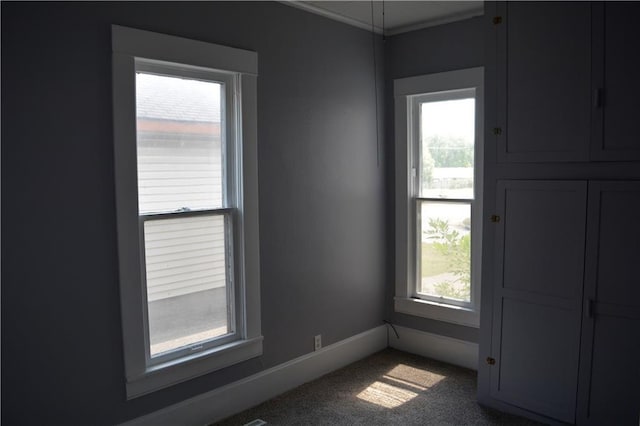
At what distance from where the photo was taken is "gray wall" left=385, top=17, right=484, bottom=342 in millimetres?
3758

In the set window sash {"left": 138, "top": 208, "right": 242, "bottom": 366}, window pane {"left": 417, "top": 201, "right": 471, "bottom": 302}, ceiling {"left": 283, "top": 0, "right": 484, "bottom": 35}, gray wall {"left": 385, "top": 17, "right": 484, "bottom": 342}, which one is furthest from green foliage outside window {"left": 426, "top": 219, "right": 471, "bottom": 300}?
window sash {"left": 138, "top": 208, "right": 242, "bottom": 366}

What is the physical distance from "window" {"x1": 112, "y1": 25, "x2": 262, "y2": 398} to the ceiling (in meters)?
0.75

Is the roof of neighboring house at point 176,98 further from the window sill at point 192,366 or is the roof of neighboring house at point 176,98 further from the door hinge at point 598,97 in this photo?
the door hinge at point 598,97

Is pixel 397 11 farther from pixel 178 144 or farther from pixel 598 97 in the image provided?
pixel 178 144

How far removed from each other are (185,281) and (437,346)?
83.4 inches

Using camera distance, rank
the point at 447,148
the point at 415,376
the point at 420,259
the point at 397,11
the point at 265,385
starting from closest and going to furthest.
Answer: the point at 265,385
the point at 397,11
the point at 415,376
the point at 447,148
the point at 420,259

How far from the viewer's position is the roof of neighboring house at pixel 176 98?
2.75 m

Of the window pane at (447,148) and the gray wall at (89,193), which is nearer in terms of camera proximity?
the gray wall at (89,193)

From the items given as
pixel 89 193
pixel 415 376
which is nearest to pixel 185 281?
pixel 89 193

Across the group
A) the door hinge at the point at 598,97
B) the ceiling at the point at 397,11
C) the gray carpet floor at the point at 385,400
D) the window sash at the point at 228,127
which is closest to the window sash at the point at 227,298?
the window sash at the point at 228,127

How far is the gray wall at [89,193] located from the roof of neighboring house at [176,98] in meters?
0.23

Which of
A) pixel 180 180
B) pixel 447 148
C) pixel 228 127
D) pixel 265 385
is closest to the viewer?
pixel 180 180

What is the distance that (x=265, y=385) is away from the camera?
11.1 feet

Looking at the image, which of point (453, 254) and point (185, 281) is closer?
point (185, 281)
